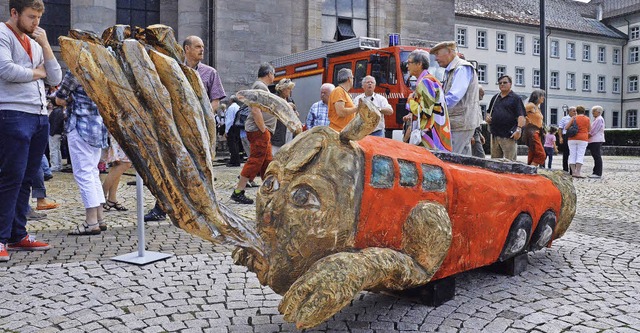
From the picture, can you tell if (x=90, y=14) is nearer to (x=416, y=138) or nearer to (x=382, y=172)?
(x=416, y=138)

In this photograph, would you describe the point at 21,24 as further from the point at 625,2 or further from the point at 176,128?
the point at 625,2

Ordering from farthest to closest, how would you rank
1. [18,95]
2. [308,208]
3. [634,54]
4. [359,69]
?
1. [634,54]
2. [359,69]
3. [18,95]
4. [308,208]

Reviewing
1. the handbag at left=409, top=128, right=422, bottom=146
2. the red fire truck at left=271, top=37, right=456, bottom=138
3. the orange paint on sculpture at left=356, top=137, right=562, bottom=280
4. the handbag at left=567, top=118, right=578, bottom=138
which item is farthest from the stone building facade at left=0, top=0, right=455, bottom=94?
the orange paint on sculpture at left=356, top=137, right=562, bottom=280

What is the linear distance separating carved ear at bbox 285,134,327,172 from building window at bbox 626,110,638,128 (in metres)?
67.8

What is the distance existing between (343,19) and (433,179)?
19.3m

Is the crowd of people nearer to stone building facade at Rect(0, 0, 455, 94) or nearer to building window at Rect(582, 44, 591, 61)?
stone building facade at Rect(0, 0, 455, 94)

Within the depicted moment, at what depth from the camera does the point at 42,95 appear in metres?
5.06

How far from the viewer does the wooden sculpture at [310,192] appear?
7.50 ft

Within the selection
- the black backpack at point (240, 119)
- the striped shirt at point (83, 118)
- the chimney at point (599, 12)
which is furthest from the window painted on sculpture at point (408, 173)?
the chimney at point (599, 12)

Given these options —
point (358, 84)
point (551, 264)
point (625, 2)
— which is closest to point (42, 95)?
point (551, 264)

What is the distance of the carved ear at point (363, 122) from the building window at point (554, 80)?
6146 cm

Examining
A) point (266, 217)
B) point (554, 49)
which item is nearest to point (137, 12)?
point (266, 217)

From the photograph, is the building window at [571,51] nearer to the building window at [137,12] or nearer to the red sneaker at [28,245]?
the building window at [137,12]

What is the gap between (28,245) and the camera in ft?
16.7
